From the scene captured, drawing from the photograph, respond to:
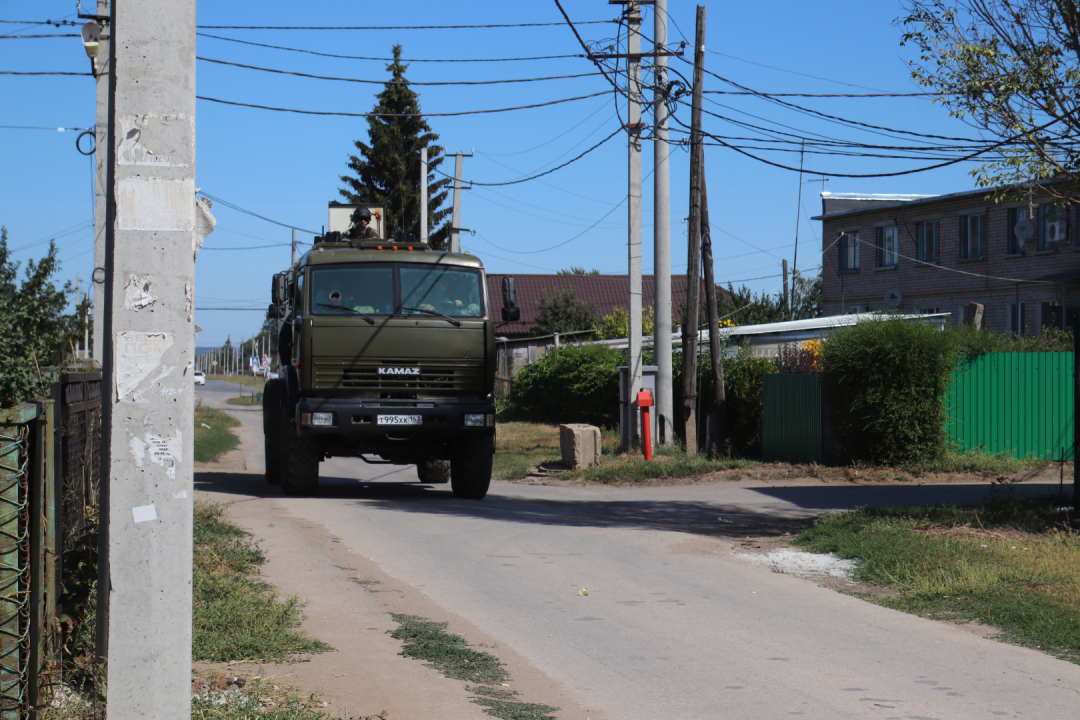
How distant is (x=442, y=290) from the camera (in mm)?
13836

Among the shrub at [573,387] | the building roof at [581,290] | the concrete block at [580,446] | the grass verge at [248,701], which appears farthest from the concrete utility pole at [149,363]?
the building roof at [581,290]

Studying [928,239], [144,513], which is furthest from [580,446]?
[928,239]

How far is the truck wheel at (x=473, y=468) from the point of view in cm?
1431

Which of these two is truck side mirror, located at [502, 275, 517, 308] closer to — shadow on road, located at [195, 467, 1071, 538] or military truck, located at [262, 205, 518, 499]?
military truck, located at [262, 205, 518, 499]

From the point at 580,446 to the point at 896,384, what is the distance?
5253mm

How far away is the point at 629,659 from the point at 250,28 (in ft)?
59.7

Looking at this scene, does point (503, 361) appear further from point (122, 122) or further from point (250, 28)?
point (122, 122)

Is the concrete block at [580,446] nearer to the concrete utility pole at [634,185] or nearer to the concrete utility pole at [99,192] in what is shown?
the concrete utility pole at [634,185]

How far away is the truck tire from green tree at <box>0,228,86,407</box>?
9.93 feet

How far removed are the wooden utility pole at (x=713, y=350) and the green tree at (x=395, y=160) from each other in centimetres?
3489

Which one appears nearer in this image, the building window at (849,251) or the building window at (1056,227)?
the building window at (1056,227)

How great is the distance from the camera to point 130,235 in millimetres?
3689

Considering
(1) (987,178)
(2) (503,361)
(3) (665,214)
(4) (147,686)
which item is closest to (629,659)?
(4) (147,686)

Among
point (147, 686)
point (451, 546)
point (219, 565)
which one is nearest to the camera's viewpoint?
point (147, 686)
